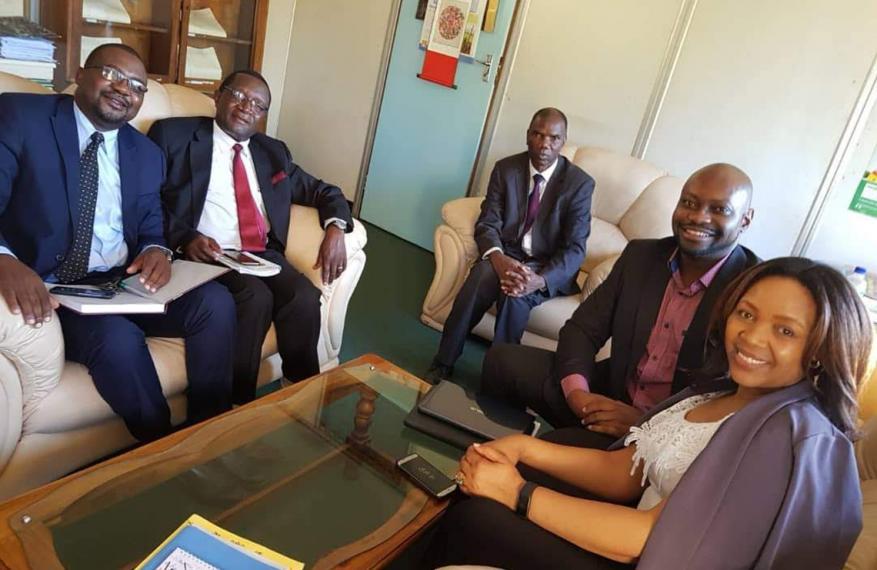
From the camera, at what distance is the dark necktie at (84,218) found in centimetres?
173

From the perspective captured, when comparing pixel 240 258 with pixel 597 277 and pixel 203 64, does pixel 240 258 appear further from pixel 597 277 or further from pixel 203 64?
pixel 203 64

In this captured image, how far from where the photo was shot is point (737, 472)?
1.02 metres

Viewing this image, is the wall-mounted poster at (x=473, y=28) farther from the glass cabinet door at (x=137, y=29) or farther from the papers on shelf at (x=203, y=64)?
the glass cabinet door at (x=137, y=29)

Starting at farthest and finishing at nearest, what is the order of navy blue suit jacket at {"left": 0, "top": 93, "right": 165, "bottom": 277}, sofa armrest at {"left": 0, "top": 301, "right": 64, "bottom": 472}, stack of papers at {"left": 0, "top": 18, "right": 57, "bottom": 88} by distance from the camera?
stack of papers at {"left": 0, "top": 18, "right": 57, "bottom": 88} → navy blue suit jacket at {"left": 0, "top": 93, "right": 165, "bottom": 277} → sofa armrest at {"left": 0, "top": 301, "right": 64, "bottom": 472}

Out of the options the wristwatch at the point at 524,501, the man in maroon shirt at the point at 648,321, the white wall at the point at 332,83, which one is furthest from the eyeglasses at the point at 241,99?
the white wall at the point at 332,83

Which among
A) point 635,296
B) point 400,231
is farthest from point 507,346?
point 400,231

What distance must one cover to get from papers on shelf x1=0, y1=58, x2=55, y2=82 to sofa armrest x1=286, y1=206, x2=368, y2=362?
132 cm

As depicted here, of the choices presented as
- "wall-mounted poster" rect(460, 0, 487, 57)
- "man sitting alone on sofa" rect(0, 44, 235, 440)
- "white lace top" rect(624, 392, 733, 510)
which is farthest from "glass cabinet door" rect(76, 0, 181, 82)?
"white lace top" rect(624, 392, 733, 510)

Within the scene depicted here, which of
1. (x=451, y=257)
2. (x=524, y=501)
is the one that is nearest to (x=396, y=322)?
(x=451, y=257)

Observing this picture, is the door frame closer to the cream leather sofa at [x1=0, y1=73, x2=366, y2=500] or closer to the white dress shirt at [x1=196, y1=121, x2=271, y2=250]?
the white dress shirt at [x1=196, y1=121, x2=271, y2=250]

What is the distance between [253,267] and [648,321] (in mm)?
1199

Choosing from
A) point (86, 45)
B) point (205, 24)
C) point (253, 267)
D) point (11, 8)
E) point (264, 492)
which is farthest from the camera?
point (205, 24)

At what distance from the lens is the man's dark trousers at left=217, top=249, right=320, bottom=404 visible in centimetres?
195

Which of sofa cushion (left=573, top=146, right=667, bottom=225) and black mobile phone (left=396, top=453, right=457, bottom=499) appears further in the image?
sofa cushion (left=573, top=146, right=667, bottom=225)
